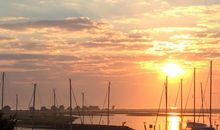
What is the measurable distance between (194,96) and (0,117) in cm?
5413

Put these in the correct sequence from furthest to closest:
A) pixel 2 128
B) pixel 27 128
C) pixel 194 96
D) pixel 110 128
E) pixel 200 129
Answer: pixel 27 128 < pixel 110 128 < pixel 194 96 < pixel 200 129 < pixel 2 128

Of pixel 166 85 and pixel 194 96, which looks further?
pixel 194 96

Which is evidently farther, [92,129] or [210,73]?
[92,129]

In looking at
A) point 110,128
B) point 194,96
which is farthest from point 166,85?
point 110,128

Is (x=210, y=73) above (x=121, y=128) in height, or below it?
above

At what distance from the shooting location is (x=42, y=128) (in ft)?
381

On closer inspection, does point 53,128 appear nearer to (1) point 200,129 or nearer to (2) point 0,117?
(1) point 200,129

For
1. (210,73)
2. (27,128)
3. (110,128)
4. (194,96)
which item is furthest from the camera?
(27,128)

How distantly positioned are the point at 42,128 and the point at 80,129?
18.3m

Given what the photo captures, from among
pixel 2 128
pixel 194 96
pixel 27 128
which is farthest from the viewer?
pixel 27 128

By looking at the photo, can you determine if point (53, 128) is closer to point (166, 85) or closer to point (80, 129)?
point (80, 129)

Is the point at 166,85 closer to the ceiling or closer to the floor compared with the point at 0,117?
closer to the ceiling

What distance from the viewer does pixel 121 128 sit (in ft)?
326

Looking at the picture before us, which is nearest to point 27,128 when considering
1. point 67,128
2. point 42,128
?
point 42,128
